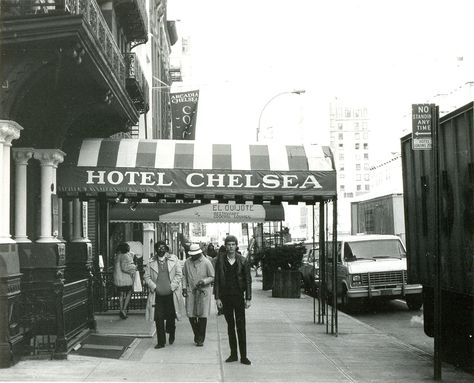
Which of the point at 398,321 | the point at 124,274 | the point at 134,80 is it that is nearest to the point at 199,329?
the point at 124,274

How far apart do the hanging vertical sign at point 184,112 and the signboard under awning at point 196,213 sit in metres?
2.60

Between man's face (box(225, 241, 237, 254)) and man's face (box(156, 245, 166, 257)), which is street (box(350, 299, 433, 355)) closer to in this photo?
man's face (box(225, 241, 237, 254))

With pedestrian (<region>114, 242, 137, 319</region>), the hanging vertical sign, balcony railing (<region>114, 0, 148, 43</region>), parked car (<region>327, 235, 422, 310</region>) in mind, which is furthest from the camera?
the hanging vertical sign

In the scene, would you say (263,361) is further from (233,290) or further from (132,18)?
(132,18)

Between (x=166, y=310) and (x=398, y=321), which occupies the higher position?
(x=166, y=310)

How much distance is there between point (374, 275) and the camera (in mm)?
18828

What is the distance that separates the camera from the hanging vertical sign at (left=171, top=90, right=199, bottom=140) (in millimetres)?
25566

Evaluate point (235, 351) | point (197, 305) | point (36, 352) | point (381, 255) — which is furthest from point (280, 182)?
point (381, 255)

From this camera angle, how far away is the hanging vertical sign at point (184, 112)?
25.6 m

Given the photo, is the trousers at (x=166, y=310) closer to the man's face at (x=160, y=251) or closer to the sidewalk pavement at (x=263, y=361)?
the sidewalk pavement at (x=263, y=361)

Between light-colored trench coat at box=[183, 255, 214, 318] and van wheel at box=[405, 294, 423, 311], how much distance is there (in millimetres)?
8619

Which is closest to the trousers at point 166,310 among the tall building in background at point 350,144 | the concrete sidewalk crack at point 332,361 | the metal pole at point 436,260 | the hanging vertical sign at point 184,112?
the concrete sidewalk crack at point 332,361

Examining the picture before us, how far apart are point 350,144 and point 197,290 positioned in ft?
531

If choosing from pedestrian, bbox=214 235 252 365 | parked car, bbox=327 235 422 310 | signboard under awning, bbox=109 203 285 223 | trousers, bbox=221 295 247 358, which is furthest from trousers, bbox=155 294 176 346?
signboard under awning, bbox=109 203 285 223
